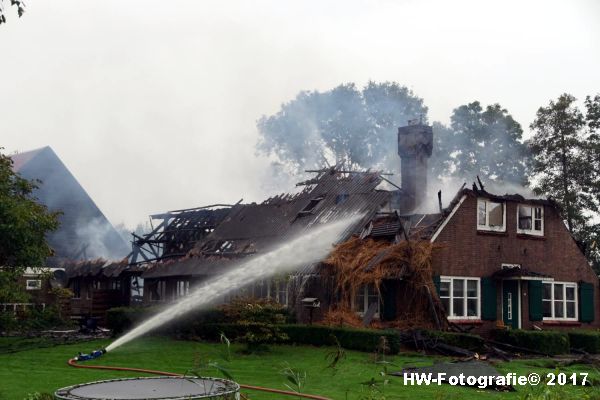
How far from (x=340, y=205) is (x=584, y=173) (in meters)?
22.1

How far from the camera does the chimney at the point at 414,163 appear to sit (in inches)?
1374

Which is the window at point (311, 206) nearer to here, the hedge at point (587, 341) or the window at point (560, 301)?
the window at point (560, 301)

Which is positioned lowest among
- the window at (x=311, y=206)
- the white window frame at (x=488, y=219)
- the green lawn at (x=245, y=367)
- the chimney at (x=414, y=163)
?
the green lawn at (x=245, y=367)

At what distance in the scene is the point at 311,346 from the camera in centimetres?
2691

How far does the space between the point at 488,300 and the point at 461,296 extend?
4.12 feet

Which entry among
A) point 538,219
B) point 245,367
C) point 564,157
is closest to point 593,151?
point 564,157

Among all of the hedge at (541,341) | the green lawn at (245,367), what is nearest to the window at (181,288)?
the green lawn at (245,367)

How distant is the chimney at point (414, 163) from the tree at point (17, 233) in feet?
52.6

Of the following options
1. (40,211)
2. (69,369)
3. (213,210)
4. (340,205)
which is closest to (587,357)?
(340,205)

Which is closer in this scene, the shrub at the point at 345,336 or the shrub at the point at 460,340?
the shrub at the point at 345,336

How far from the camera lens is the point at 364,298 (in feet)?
99.9

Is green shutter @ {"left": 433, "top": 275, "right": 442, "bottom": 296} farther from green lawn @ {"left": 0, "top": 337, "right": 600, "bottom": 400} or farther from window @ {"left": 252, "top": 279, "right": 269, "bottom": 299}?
window @ {"left": 252, "top": 279, "right": 269, "bottom": 299}

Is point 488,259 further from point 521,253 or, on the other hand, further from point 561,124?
point 561,124

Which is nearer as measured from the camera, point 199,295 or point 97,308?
point 199,295
